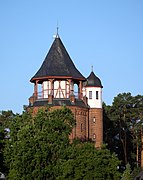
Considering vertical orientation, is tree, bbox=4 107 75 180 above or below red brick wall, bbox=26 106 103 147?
below

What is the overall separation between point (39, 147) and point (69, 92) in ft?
51.7

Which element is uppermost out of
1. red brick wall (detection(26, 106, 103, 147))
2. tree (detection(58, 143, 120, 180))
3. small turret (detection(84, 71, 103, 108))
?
small turret (detection(84, 71, 103, 108))

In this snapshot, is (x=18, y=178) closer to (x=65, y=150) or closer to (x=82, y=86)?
(x=65, y=150)

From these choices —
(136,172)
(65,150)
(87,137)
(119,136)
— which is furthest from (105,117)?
(65,150)

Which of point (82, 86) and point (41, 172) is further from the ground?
point (82, 86)

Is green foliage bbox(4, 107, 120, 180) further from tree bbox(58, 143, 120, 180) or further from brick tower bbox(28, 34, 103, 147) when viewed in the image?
brick tower bbox(28, 34, 103, 147)

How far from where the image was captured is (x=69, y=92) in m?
60.5

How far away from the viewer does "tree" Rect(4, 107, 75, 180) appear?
44.8m

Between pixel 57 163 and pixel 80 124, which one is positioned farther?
pixel 80 124

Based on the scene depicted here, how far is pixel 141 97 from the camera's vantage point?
7812 centimetres

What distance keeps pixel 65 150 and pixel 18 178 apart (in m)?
3.99

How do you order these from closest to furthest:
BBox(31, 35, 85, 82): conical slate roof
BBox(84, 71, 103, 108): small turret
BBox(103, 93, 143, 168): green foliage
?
BBox(31, 35, 85, 82): conical slate roof → BBox(84, 71, 103, 108): small turret → BBox(103, 93, 143, 168): green foliage

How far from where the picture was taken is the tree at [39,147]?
44.8m

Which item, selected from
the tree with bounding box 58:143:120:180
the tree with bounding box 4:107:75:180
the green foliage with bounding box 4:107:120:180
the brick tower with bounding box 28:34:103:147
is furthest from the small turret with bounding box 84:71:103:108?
the tree with bounding box 58:143:120:180
